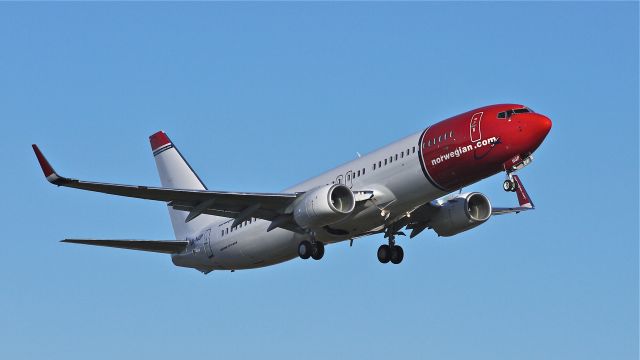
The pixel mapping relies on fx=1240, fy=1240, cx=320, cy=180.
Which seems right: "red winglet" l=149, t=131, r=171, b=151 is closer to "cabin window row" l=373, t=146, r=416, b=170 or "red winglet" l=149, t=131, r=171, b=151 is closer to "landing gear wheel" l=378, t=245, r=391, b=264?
"landing gear wheel" l=378, t=245, r=391, b=264

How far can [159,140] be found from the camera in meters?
67.8

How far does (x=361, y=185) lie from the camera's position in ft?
167

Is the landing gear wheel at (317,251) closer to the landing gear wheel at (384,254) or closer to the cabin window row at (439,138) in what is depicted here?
the landing gear wheel at (384,254)

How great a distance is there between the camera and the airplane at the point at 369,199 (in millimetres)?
48188

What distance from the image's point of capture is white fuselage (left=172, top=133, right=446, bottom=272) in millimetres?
49469

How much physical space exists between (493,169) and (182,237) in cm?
2084

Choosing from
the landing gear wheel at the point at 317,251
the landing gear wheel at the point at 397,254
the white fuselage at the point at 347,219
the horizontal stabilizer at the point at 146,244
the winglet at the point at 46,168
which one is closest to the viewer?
the winglet at the point at 46,168

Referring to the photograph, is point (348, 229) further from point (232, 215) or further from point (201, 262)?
point (201, 262)

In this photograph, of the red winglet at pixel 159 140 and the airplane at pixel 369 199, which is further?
the red winglet at pixel 159 140

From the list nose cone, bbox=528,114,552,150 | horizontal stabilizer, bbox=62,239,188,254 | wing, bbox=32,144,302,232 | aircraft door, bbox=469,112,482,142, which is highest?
horizontal stabilizer, bbox=62,239,188,254

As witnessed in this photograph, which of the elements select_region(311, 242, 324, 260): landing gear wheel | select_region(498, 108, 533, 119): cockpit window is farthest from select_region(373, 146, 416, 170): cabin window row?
select_region(311, 242, 324, 260): landing gear wheel

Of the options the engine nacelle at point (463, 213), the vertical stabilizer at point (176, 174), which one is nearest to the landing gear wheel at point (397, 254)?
the engine nacelle at point (463, 213)

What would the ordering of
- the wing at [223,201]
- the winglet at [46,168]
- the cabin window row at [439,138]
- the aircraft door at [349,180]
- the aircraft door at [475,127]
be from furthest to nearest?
the aircraft door at [349,180] → the wing at [223,201] → the cabin window row at [439,138] → the aircraft door at [475,127] → the winglet at [46,168]

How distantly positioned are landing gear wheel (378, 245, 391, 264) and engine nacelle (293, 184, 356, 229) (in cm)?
696
